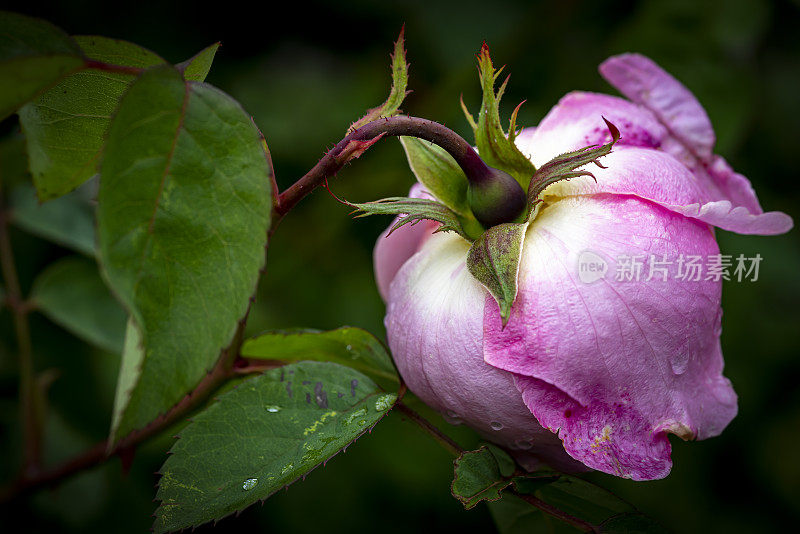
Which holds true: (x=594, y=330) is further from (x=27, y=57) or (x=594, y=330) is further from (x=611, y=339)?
(x=27, y=57)

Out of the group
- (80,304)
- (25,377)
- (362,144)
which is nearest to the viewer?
(362,144)

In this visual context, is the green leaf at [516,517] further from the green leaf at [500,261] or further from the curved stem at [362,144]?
the curved stem at [362,144]

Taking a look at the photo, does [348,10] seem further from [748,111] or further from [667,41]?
[748,111]

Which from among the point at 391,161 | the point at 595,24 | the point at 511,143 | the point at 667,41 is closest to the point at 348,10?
the point at 391,161

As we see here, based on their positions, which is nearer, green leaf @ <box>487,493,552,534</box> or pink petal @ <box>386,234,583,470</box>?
pink petal @ <box>386,234,583,470</box>

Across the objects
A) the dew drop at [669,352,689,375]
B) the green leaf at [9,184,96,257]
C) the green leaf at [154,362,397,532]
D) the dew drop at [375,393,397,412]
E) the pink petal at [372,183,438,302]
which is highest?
the dew drop at [669,352,689,375]

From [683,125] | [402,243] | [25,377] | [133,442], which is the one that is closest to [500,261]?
[402,243]

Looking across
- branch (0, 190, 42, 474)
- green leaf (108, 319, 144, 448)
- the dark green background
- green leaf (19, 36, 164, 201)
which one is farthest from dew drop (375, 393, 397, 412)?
the dark green background

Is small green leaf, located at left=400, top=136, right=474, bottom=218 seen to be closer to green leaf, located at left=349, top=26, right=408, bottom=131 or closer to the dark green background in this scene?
green leaf, located at left=349, top=26, right=408, bottom=131
